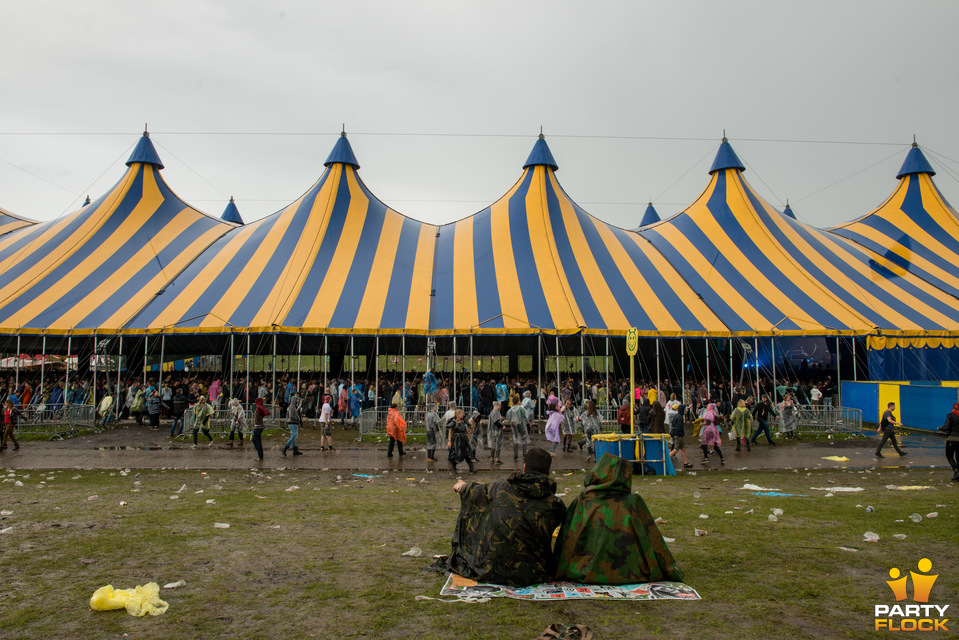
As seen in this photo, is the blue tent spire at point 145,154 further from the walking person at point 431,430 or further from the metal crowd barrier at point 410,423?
the walking person at point 431,430

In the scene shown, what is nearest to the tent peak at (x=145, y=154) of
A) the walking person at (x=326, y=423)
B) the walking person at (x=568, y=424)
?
the walking person at (x=326, y=423)

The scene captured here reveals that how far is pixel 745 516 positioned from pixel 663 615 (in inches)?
135

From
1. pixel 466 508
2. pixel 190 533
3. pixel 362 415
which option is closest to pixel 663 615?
pixel 466 508

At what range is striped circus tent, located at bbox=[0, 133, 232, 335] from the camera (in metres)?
18.3

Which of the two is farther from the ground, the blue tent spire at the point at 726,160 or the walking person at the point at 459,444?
the blue tent spire at the point at 726,160

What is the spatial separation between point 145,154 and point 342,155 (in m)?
7.21

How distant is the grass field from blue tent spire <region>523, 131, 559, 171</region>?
14902mm

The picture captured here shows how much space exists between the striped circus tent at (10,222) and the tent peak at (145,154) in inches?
226

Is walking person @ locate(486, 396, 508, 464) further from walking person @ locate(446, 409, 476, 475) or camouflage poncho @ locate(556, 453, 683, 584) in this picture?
camouflage poncho @ locate(556, 453, 683, 584)

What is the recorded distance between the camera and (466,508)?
4980 millimetres

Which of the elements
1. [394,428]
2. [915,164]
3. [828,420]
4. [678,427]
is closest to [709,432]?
[678,427]

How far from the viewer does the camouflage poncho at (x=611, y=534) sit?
15.2 ft

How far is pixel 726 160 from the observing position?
24.1 metres

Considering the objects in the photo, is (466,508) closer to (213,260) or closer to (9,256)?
(213,260)
